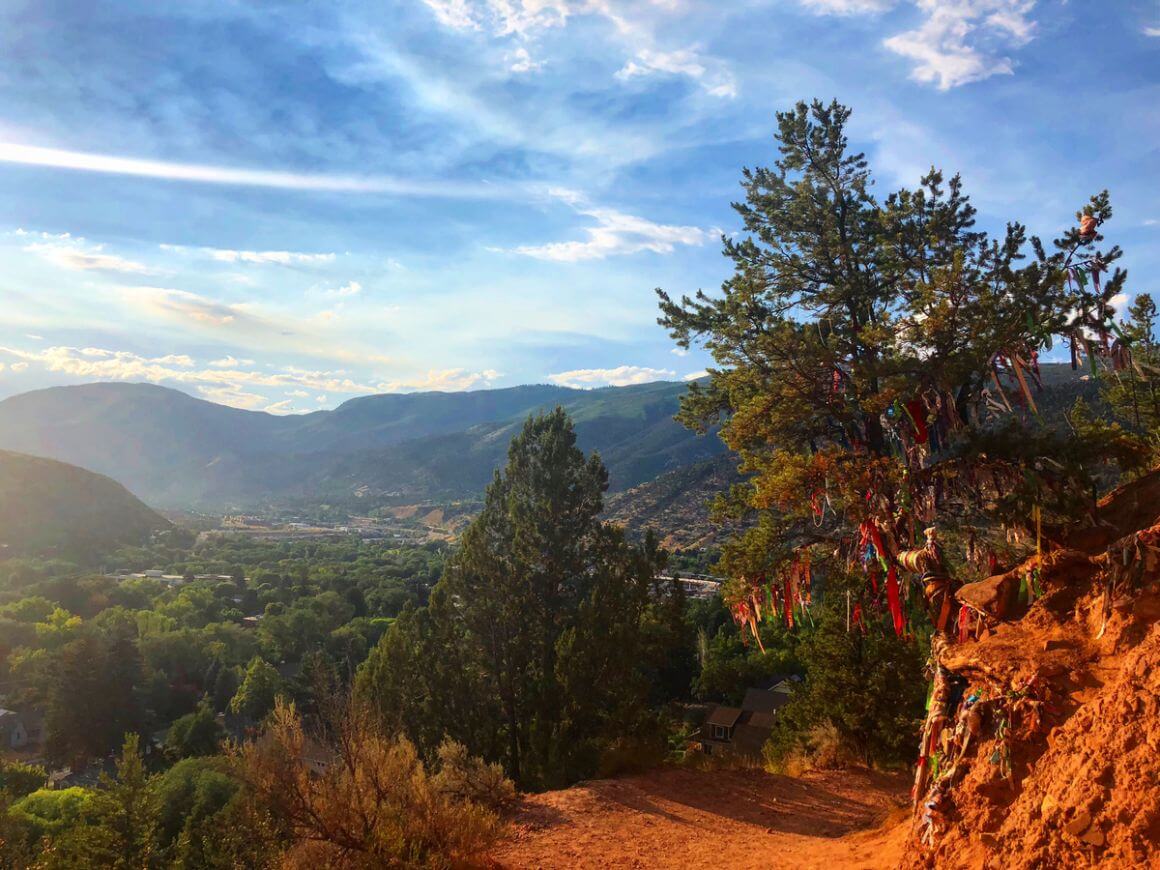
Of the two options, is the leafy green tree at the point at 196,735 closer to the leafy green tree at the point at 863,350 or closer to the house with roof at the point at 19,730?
the house with roof at the point at 19,730

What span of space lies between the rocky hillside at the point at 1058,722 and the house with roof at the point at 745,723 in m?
24.1

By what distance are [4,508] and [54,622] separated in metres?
81.0

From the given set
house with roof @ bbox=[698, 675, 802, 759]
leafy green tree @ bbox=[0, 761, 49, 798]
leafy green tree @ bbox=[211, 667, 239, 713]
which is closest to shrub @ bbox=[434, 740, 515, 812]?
house with roof @ bbox=[698, 675, 802, 759]

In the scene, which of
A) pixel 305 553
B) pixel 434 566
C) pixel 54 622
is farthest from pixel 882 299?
pixel 305 553

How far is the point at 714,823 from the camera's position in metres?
9.97

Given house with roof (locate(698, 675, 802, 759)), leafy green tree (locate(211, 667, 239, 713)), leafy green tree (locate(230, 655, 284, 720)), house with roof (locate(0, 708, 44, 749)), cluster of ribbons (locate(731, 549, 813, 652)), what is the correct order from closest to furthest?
cluster of ribbons (locate(731, 549, 813, 652)) → house with roof (locate(698, 675, 802, 759)) → leafy green tree (locate(230, 655, 284, 720)) → house with roof (locate(0, 708, 44, 749)) → leafy green tree (locate(211, 667, 239, 713))

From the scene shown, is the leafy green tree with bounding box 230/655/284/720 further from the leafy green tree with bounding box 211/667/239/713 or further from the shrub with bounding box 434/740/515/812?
the shrub with bounding box 434/740/515/812

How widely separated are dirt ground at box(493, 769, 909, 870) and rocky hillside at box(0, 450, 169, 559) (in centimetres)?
12142

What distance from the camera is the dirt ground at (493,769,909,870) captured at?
8.14 metres

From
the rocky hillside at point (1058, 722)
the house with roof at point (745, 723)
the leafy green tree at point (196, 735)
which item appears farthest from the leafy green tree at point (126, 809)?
the leafy green tree at point (196, 735)

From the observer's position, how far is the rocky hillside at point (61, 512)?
110000 mm

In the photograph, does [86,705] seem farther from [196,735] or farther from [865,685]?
[865,685]

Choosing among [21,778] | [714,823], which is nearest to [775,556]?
[714,823]

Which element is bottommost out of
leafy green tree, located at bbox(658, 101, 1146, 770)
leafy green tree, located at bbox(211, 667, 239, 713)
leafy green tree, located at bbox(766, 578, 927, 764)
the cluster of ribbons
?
leafy green tree, located at bbox(211, 667, 239, 713)
